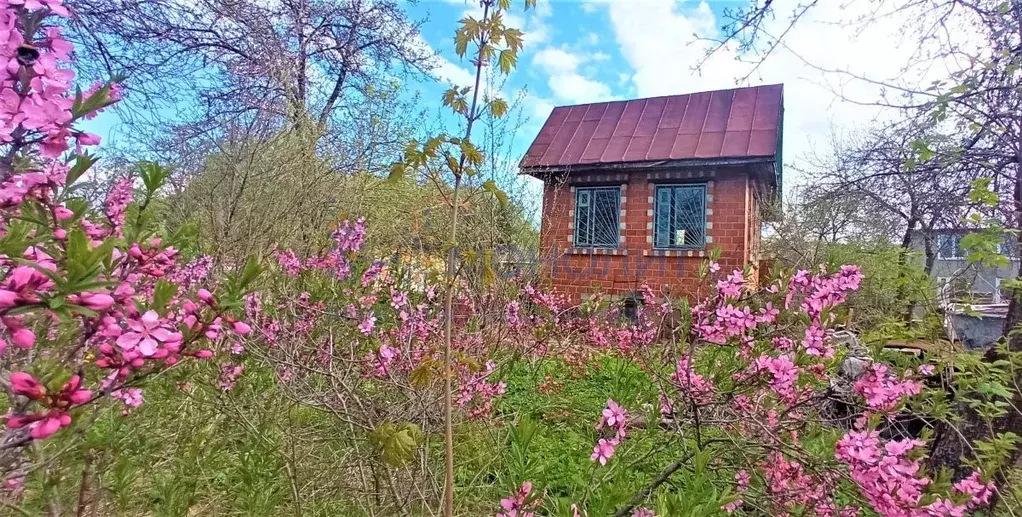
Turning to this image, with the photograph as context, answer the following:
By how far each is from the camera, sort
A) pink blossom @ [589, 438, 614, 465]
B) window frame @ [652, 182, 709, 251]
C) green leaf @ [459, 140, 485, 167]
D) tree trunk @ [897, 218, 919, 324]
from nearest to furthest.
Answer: green leaf @ [459, 140, 485, 167]
pink blossom @ [589, 438, 614, 465]
tree trunk @ [897, 218, 919, 324]
window frame @ [652, 182, 709, 251]

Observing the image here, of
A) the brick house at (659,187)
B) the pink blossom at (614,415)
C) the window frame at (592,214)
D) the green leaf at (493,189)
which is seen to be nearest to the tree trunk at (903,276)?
the pink blossom at (614,415)

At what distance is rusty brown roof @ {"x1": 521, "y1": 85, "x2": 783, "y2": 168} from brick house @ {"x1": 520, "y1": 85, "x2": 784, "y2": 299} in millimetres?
21

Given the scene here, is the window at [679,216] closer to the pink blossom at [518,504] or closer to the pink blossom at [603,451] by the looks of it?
the pink blossom at [603,451]

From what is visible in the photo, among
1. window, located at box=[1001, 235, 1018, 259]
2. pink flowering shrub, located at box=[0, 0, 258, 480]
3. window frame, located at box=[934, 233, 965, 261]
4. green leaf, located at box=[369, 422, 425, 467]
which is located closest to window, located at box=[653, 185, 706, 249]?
window frame, located at box=[934, 233, 965, 261]

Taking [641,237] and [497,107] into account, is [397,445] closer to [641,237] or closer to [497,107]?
[497,107]

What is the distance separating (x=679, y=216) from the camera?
1026 cm

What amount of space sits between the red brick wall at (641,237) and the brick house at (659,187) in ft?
0.06

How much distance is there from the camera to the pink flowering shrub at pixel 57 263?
78 centimetres

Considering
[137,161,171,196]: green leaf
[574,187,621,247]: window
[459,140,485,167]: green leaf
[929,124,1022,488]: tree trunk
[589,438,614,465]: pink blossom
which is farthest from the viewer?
[574,187,621,247]: window

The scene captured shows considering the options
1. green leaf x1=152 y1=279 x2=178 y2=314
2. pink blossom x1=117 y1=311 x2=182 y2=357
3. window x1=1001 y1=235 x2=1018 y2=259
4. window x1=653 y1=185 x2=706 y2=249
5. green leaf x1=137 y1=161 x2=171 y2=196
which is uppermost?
window x1=653 y1=185 x2=706 y2=249

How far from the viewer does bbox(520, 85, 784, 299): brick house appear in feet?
32.0

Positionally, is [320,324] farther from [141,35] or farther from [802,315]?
[141,35]

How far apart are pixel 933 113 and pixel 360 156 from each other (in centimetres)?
579

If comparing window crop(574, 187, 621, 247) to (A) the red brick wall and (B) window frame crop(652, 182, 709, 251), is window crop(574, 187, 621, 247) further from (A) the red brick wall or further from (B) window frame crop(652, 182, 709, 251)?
(B) window frame crop(652, 182, 709, 251)
